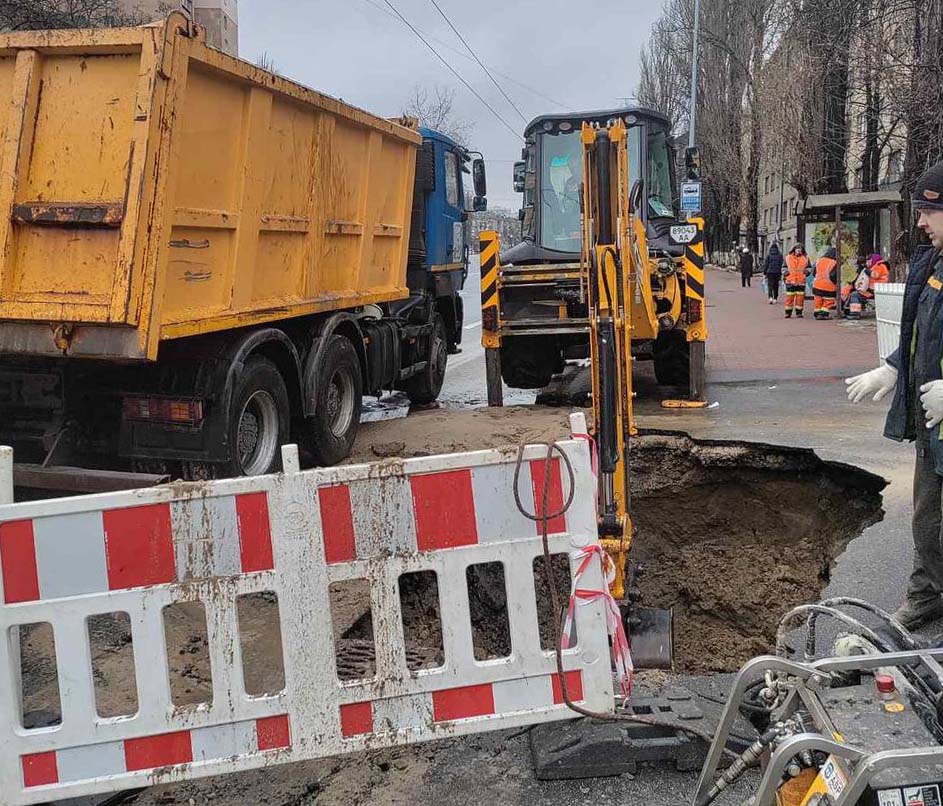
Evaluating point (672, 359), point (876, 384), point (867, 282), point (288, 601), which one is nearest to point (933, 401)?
point (876, 384)

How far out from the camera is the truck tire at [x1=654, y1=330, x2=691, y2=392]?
34.4 ft

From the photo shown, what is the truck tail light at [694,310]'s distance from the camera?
970 centimetres

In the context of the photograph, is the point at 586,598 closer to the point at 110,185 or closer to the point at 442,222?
the point at 110,185

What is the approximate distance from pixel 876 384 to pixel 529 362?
6.90m

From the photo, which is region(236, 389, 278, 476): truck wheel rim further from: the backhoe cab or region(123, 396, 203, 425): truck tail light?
the backhoe cab

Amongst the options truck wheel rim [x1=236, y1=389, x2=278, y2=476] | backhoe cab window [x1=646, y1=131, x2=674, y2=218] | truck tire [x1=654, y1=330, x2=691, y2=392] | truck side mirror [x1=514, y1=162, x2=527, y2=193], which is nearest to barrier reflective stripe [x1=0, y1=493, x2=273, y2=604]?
truck wheel rim [x1=236, y1=389, x2=278, y2=476]

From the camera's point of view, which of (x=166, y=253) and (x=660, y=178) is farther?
(x=660, y=178)

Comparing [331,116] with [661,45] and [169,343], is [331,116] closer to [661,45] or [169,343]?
[169,343]

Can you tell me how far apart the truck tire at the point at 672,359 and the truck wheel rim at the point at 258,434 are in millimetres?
5288

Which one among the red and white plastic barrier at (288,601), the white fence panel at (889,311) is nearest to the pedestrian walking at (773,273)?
the white fence panel at (889,311)

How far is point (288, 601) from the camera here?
2.76m

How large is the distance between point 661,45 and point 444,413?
49.1m

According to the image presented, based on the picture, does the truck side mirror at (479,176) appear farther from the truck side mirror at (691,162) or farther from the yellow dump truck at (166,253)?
the yellow dump truck at (166,253)

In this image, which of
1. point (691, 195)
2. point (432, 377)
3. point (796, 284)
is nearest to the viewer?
point (691, 195)
